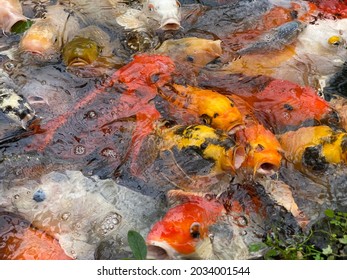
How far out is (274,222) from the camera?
3469 mm

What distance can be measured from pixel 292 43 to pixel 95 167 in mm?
2491

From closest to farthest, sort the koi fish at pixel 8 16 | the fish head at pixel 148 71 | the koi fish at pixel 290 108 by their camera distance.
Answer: the koi fish at pixel 290 108 → the fish head at pixel 148 71 → the koi fish at pixel 8 16

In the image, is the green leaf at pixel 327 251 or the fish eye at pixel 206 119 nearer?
the green leaf at pixel 327 251

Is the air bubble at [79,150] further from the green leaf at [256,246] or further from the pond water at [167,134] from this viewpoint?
the green leaf at [256,246]

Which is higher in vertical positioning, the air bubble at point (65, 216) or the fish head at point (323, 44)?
the fish head at point (323, 44)

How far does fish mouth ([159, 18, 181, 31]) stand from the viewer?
16.2ft

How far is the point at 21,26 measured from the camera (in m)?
4.93

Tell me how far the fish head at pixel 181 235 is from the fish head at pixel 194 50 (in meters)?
1.86

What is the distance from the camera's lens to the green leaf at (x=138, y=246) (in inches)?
115

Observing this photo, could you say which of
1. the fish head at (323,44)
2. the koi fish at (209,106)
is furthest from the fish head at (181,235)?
the fish head at (323,44)

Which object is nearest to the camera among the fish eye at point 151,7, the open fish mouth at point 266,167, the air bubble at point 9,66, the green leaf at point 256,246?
the green leaf at point 256,246

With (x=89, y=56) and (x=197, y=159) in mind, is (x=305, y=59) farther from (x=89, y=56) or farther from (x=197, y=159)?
(x=89, y=56)

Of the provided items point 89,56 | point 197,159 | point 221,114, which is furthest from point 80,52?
point 197,159
